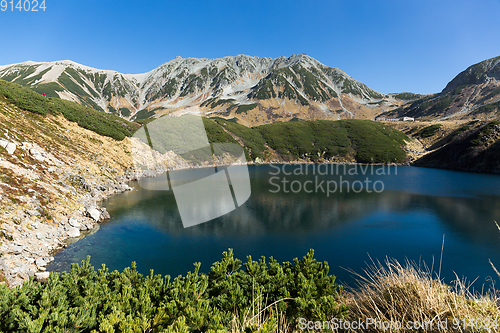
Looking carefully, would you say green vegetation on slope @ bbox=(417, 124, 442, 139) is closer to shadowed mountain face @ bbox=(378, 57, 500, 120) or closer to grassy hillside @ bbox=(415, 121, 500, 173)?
grassy hillside @ bbox=(415, 121, 500, 173)

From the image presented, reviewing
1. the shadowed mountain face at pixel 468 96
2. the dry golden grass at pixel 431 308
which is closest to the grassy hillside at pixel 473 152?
the shadowed mountain face at pixel 468 96

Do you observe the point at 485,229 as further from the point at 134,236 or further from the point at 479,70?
the point at 479,70

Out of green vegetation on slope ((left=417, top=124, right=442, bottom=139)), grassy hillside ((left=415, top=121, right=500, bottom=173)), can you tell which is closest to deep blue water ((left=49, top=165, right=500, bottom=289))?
grassy hillside ((left=415, top=121, right=500, bottom=173))

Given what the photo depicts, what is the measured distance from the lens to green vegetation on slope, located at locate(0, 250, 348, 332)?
467 cm

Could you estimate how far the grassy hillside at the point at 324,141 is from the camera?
10044cm

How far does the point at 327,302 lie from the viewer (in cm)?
571

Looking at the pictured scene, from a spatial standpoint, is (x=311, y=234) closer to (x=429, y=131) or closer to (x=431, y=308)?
(x=431, y=308)

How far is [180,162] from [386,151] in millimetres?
85743

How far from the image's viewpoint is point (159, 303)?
6336 millimetres

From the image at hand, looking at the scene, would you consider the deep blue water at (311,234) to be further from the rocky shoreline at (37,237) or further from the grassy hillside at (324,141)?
the grassy hillside at (324,141)

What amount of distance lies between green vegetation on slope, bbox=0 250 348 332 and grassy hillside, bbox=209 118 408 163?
291 feet

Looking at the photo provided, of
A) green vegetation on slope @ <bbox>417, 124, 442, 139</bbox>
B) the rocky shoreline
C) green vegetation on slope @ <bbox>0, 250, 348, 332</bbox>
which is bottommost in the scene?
the rocky shoreline

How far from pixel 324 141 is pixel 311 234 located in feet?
320

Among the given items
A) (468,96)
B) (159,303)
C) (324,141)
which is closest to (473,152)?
(324,141)
